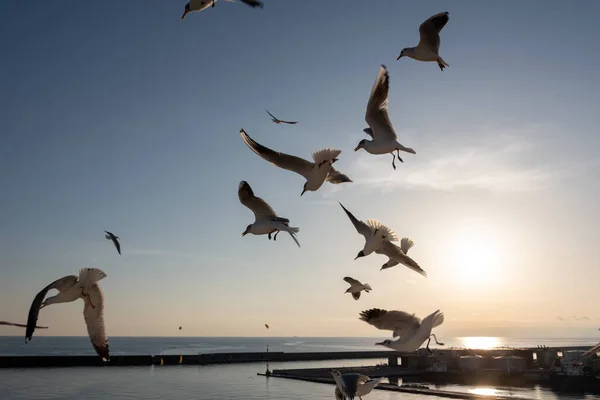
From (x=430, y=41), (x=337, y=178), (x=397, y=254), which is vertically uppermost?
(x=430, y=41)

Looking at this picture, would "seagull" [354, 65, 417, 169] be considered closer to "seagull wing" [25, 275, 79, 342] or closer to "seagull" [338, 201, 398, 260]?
"seagull" [338, 201, 398, 260]

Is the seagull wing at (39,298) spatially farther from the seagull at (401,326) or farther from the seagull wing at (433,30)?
the seagull wing at (433,30)

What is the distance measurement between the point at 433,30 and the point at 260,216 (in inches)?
195

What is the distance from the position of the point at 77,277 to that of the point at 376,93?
634 centimetres

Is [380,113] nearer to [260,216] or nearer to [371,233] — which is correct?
[371,233]

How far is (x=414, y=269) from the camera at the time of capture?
35.5ft

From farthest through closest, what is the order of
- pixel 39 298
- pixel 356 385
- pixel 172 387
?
pixel 172 387
pixel 356 385
pixel 39 298

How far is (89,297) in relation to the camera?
8.07 metres

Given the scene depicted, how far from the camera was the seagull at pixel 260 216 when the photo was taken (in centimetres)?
1102

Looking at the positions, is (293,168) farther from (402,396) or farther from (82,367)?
(82,367)

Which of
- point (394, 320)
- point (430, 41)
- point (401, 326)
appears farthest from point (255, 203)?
point (430, 41)

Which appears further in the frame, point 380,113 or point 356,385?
point 356,385

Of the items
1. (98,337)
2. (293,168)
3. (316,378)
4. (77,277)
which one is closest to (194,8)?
(293,168)

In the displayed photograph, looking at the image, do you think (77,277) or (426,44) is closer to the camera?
(77,277)
